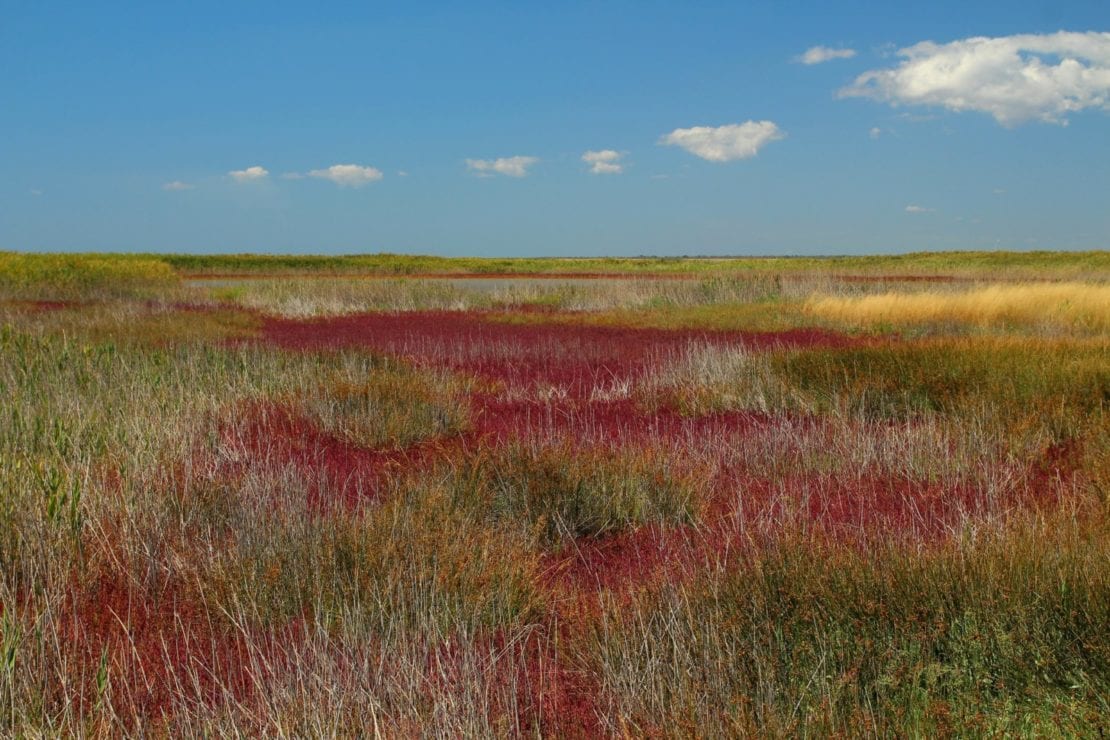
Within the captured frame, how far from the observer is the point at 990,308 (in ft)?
64.6

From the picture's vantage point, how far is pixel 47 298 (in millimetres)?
29641

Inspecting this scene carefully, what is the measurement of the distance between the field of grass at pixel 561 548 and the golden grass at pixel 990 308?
821 centimetres

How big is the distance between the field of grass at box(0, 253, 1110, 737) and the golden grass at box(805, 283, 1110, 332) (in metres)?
8.21

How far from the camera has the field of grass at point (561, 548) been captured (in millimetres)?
2799

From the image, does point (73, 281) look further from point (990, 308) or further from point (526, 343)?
point (990, 308)

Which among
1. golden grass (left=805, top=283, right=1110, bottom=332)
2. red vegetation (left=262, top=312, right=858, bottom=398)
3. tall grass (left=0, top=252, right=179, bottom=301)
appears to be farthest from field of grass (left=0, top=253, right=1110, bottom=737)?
tall grass (left=0, top=252, right=179, bottom=301)

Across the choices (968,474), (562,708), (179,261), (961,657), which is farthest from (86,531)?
(179,261)

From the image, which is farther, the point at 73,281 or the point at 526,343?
the point at 73,281

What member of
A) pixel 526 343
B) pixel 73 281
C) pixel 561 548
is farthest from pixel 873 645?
pixel 73 281

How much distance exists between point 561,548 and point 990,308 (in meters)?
18.3

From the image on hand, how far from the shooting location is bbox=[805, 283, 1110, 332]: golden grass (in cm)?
1836

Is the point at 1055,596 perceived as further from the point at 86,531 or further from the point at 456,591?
the point at 86,531

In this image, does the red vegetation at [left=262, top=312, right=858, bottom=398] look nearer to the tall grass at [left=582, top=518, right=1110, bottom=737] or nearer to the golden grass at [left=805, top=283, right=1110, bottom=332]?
the golden grass at [left=805, top=283, right=1110, bottom=332]

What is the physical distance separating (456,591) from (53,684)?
159cm
